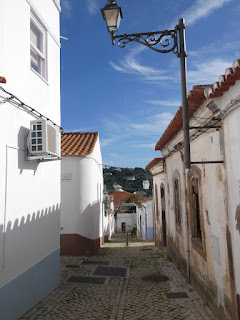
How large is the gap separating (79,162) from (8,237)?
740cm

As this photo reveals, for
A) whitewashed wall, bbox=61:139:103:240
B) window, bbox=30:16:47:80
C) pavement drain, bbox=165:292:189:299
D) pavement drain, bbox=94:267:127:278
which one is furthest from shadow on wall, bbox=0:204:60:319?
whitewashed wall, bbox=61:139:103:240

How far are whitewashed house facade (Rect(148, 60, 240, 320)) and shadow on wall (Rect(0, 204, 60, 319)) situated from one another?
12.0 feet

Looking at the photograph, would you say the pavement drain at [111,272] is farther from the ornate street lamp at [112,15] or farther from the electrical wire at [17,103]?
the ornate street lamp at [112,15]

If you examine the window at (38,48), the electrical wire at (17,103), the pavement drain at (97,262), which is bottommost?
the pavement drain at (97,262)

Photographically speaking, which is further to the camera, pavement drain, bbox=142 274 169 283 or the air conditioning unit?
pavement drain, bbox=142 274 169 283

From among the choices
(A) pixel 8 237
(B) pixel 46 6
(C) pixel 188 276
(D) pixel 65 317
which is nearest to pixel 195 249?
(C) pixel 188 276

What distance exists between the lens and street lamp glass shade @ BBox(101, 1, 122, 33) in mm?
4473

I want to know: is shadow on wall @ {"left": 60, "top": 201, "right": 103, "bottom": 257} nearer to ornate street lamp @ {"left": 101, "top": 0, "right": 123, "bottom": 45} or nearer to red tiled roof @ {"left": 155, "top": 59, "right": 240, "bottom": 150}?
red tiled roof @ {"left": 155, "top": 59, "right": 240, "bottom": 150}

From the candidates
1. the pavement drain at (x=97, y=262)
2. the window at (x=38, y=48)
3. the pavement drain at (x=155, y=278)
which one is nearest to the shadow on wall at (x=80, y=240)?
the pavement drain at (x=97, y=262)

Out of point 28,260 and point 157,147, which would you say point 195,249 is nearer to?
point 28,260

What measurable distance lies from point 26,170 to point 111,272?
5154mm

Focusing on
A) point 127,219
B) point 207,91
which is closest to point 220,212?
point 207,91

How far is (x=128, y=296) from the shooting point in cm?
688

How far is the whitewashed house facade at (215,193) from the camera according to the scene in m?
4.47
